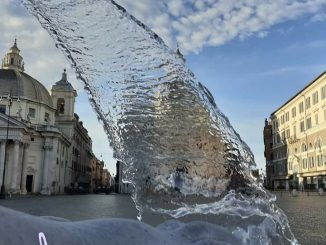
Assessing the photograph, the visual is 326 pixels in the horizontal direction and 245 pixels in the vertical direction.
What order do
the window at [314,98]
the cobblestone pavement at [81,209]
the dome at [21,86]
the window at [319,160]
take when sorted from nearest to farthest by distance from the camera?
the cobblestone pavement at [81,209]
the window at [319,160]
the window at [314,98]
the dome at [21,86]

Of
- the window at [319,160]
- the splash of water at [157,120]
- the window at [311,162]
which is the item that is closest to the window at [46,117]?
the window at [311,162]

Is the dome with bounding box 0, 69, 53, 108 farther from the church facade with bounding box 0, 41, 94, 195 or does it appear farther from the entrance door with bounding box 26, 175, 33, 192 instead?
the entrance door with bounding box 26, 175, 33, 192

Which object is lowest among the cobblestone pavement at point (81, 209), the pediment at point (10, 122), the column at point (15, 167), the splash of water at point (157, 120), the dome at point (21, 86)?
the cobblestone pavement at point (81, 209)

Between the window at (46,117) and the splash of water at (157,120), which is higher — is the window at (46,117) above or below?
above

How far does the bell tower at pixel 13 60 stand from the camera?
79750 mm

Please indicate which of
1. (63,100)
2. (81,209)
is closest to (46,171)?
(63,100)

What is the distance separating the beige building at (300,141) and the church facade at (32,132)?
1495 inches

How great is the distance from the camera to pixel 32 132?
223 feet

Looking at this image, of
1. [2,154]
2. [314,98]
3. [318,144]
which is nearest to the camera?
[318,144]

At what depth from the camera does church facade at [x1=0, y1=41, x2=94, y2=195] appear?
201 feet

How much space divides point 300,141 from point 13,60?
53477mm

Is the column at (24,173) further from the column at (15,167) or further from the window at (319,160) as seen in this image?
the window at (319,160)

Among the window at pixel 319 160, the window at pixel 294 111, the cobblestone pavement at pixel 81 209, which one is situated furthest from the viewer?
the window at pixel 294 111

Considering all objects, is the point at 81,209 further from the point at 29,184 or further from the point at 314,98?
the point at 29,184
